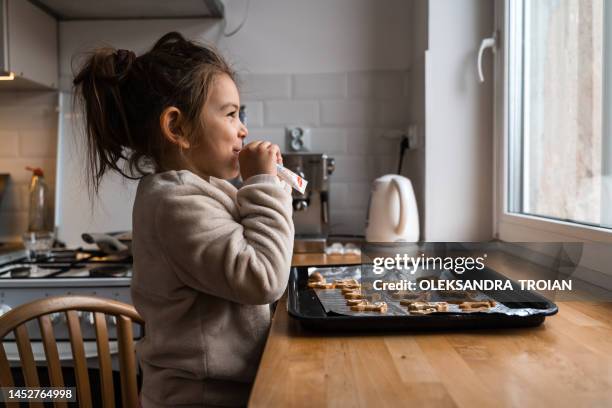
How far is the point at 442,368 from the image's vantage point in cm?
62

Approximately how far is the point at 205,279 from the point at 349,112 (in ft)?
4.46

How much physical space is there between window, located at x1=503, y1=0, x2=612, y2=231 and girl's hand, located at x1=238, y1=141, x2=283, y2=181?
0.62 m

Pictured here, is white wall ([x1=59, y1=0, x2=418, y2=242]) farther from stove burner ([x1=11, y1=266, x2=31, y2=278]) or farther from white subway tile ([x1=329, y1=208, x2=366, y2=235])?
stove burner ([x1=11, y1=266, x2=31, y2=278])

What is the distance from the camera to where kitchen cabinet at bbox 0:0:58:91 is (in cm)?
168

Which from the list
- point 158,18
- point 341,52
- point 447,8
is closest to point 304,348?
point 447,8

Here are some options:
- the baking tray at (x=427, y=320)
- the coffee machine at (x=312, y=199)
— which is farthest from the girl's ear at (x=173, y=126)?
the coffee machine at (x=312, y=199)

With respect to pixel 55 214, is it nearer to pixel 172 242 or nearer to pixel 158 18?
pixel 158 18

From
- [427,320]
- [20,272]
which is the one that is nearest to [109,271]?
[20,272]

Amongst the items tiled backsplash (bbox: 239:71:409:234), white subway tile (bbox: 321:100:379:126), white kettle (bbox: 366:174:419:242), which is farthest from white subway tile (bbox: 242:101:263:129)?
white kettle (bbox: 366:174:419:242)

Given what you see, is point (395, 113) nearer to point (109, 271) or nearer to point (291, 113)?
point (291, 113)

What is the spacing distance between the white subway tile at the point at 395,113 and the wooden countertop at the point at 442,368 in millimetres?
1270

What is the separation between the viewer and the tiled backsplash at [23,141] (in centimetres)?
203

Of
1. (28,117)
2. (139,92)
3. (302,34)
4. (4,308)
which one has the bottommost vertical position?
(4,308)

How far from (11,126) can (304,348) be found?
5.79ft
